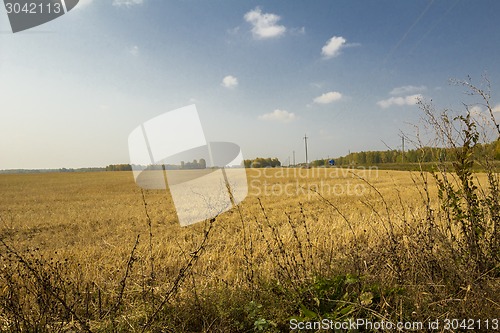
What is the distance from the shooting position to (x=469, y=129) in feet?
12.9

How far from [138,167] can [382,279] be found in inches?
214

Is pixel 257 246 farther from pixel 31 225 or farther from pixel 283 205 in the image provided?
pixel 31 225

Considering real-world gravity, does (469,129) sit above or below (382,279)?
above

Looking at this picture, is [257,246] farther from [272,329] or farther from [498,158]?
[498,158]

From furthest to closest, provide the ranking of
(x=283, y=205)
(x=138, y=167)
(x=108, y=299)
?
1. (x=283, y=205)
2. (x=138, y=167)
3. (x=108, y=299)

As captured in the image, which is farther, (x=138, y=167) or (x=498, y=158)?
(x=138, y=167)

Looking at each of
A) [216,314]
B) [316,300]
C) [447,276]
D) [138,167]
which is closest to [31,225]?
[138,167]

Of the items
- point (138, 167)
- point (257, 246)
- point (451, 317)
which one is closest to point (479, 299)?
point (451, 317)

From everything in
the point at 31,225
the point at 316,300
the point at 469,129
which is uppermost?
the point at 469,129

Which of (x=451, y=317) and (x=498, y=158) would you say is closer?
(x=451, y=317)

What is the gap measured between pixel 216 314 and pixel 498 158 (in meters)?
4.26

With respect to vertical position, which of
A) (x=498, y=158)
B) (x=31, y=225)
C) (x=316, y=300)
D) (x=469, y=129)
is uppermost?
(x=469, y=129)

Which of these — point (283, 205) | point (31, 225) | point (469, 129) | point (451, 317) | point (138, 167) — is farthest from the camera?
point (283, 205)

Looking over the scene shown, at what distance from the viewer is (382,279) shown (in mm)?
3537
